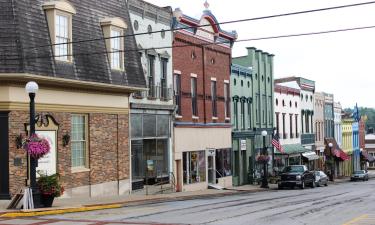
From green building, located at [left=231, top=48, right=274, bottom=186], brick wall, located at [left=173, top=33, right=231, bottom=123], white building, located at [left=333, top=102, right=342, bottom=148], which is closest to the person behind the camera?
brick wall, located at [left=173, top=33, right=231, bottom=123]

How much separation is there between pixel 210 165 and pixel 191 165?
128 inches

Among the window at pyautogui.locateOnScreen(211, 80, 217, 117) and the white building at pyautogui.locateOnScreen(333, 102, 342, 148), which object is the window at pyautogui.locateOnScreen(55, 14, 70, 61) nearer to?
the window at pyautogui.locateOnScreen(211, 80, 217, 117)

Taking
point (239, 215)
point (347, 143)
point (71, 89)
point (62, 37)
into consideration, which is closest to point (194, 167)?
point (71, 89)

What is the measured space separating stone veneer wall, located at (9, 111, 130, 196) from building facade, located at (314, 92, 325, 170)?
3850 centimetres

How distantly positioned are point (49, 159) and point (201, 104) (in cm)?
1536

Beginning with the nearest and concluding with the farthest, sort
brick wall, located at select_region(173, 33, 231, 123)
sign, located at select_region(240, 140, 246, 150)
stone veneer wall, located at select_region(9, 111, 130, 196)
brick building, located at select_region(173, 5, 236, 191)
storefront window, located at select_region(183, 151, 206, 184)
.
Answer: stone veneer wall, located at select_region(9, 111, 130, 196)
brick building, located at select_region(173, 5, 236, 191)
brick wall, located at select_region(173, 33, 231, 123)
storefront window, located at select_region(183, 151, 206, 184)
sign, located at select_region(240, 140, 246, 150)

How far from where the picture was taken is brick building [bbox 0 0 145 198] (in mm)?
20688

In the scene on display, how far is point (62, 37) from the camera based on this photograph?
75.0 feet

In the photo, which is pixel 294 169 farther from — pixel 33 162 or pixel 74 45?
pixel 33 162

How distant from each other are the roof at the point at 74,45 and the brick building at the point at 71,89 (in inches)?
1.3

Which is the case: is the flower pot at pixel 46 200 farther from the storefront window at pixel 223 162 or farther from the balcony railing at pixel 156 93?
the storefront window at pixel 223 162

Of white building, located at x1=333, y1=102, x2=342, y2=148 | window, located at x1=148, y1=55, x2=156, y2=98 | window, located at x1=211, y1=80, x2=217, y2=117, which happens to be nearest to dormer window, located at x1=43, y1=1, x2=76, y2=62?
window, located at x1=148, y1=55, x2=156, y2=98

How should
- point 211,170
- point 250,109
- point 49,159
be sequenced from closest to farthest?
point 49,159 → point 211,170 → point 250,109

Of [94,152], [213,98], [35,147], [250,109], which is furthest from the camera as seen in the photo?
[250,109]
